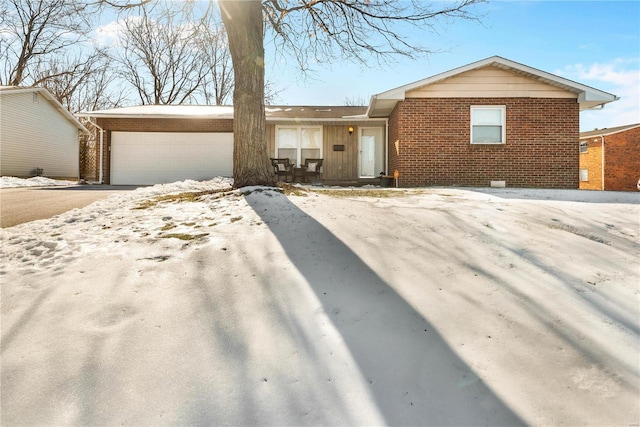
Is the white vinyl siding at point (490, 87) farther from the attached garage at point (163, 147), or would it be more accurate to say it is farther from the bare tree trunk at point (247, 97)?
the attached garage at point (163, 147)

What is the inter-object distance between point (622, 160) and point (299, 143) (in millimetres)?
22589

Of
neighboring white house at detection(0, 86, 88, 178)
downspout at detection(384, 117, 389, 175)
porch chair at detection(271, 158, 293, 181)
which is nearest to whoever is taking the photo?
porch chair at detection(271, 158, 293, 181)

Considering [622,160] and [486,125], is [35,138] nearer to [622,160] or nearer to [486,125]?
[486,125]

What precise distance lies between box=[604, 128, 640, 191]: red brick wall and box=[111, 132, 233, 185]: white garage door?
80.6 feet

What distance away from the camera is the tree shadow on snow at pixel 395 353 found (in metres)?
1.72

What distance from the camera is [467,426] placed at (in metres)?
1.66

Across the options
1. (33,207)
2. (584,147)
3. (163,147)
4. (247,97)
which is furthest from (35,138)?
(584,147)

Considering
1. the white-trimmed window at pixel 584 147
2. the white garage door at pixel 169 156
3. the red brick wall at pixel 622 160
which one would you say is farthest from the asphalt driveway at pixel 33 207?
the white-trimmed window at pixel 584 147

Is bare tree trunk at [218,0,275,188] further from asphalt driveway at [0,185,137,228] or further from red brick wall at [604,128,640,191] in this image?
red brick wall at [604,128,640,191]

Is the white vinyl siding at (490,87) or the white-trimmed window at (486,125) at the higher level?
the white vinyl siding at (490,87)

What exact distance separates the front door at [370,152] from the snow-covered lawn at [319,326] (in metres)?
10.8

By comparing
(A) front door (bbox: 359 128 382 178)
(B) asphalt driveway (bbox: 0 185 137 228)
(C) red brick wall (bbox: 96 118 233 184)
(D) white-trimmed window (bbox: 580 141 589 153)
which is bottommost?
(B) asphalt driveway (bbox: 0 185 137 228)

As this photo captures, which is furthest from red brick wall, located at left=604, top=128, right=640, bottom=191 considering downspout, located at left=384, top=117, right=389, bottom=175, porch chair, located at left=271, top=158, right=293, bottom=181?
porch chair, located at left=271, top=158, right=293, bottom=181

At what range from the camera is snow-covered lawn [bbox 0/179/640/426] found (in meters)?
1.73
